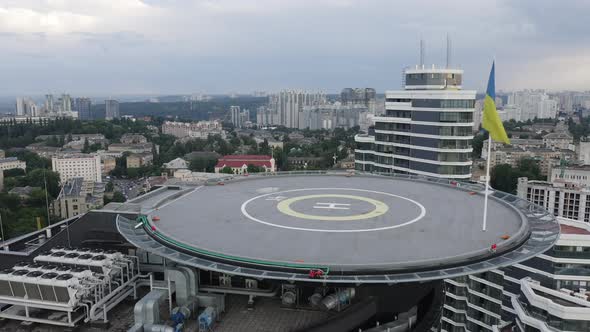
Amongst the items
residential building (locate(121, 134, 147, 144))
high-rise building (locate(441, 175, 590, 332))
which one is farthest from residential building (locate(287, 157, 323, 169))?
high-rise building (locate(441, 175, 590, 332))

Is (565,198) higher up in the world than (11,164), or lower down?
higher up

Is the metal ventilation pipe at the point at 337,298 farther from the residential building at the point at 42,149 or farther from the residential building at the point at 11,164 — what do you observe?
the residential building at the point at 42,149

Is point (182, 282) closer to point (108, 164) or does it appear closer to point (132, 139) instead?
point (108, 164)

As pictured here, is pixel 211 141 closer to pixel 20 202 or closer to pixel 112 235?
pixel 20 202

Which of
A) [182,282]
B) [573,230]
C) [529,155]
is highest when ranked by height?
[182,282]

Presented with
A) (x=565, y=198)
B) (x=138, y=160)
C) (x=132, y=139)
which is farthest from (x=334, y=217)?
(x=132, y=139)

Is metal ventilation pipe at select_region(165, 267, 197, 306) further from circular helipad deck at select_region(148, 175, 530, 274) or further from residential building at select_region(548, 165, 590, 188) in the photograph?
residential building at select_region(548, 165, 590, 188)
